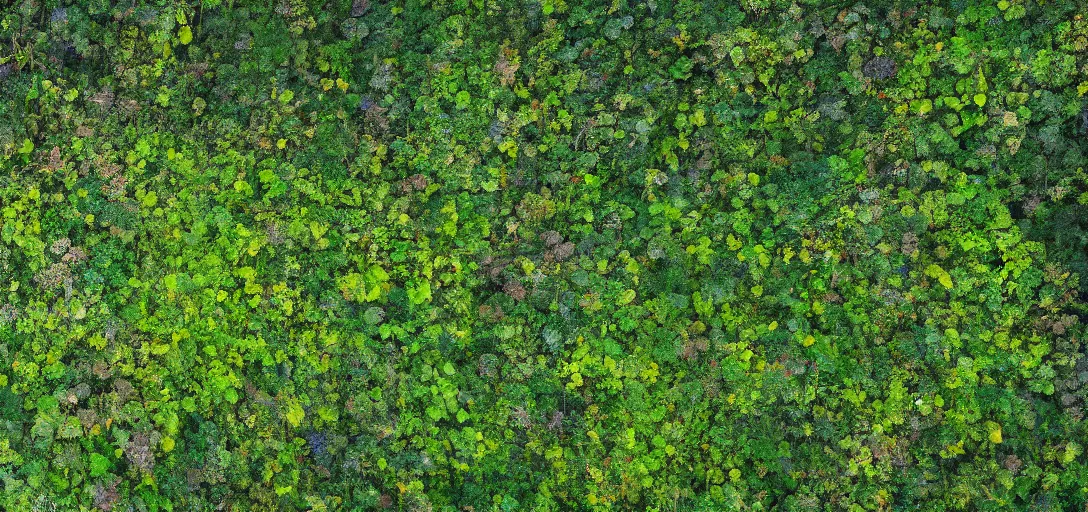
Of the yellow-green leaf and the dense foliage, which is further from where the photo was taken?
the yellow-green leaf

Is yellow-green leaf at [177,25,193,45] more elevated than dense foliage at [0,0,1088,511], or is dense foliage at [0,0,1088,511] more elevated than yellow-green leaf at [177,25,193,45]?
yellow-green leaf at [177,25,193,45]

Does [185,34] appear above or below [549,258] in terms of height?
above

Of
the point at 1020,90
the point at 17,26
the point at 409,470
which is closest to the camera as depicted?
the point at 1020,90

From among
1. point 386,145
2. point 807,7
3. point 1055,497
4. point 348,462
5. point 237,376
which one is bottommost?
point 1055,497

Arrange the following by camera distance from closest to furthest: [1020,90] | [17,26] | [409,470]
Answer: [1020,90] < [409,470] < [17,26]

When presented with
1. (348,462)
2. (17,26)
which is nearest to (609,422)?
(348,462)

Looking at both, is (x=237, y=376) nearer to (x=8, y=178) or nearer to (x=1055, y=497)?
(x=8, y=178)

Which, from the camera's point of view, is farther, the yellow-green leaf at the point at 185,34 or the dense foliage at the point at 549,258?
the yellow-green leaf at the point at 185,34

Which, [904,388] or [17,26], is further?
[17,26]
